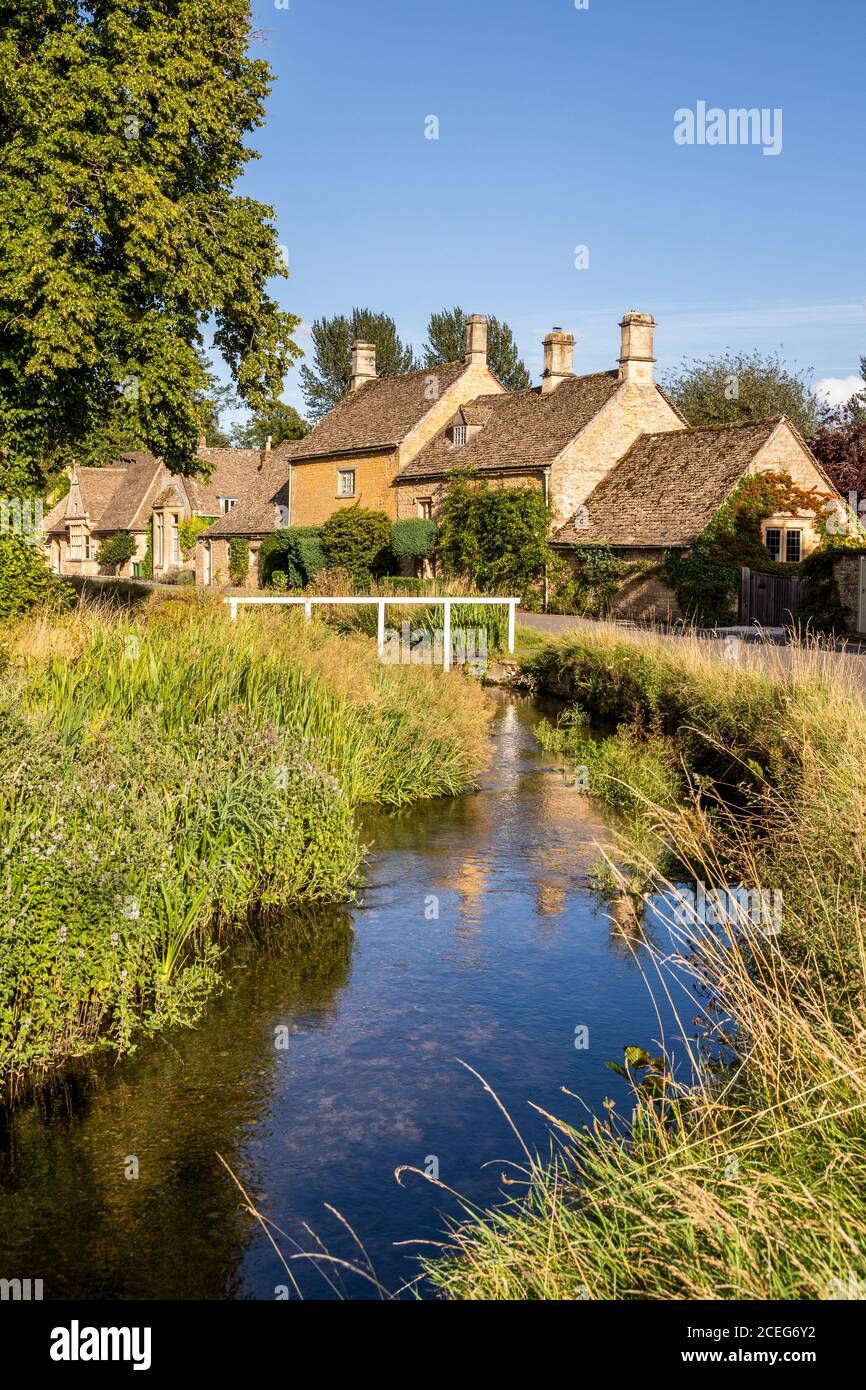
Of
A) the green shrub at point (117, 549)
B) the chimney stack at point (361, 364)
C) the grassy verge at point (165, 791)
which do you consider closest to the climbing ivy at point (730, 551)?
the grassy verge at point (165, 791)

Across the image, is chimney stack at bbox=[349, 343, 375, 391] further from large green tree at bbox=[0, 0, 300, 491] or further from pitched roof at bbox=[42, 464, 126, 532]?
large green tree at bbox=[0, 0, 300, 491]

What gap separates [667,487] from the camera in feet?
125

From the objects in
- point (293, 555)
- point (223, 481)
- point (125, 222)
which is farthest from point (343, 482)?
point (125, 222)

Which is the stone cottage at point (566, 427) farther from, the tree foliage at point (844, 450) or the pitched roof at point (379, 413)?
the tree foliage at point (844, 450)

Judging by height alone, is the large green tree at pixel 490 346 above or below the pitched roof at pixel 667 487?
above

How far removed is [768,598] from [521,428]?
49.4 feet

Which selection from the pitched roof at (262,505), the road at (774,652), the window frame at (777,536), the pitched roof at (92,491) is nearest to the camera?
the road at (774,652)

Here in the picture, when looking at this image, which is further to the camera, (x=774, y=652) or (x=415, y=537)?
(x=415, y=537)

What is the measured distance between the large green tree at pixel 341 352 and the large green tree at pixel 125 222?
5413cm

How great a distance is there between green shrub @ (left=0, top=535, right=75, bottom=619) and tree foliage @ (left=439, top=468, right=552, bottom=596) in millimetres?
17825

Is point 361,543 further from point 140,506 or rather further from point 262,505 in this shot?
point 140,506

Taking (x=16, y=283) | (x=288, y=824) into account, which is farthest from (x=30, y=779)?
(x=16, y=283)

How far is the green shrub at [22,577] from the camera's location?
25.0 meters
